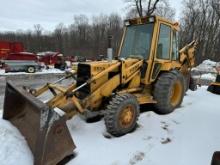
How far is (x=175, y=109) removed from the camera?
6.90 meters

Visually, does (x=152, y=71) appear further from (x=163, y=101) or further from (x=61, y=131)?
(x=61, y=131)

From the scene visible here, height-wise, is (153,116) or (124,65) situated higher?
(124,65)

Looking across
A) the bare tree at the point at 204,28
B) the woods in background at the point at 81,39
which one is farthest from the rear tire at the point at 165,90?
the woods in background at the point at 81,39

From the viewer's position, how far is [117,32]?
52406 mm

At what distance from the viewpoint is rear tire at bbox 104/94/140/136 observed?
197 inches

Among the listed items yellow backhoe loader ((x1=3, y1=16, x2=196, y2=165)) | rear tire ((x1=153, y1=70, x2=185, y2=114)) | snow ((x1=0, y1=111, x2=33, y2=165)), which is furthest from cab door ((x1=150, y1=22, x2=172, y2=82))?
snow ((x1=0, y1=111, x2=33, y2=165))

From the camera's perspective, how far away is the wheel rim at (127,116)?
5.19 meters

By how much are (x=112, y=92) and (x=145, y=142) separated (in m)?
1.30

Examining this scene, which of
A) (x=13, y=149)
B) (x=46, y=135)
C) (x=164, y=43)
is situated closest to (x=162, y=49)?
(x=164, y=43)

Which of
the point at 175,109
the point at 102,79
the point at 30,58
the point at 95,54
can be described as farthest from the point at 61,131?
the point at 95,54

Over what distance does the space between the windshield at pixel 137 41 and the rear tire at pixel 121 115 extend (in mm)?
1507

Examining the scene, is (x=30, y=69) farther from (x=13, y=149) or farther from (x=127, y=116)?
(x=13, y=149)

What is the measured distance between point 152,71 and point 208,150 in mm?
2272

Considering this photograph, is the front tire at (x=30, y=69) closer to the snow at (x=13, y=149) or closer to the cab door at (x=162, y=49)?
the cab door at (x=162, y=49)
